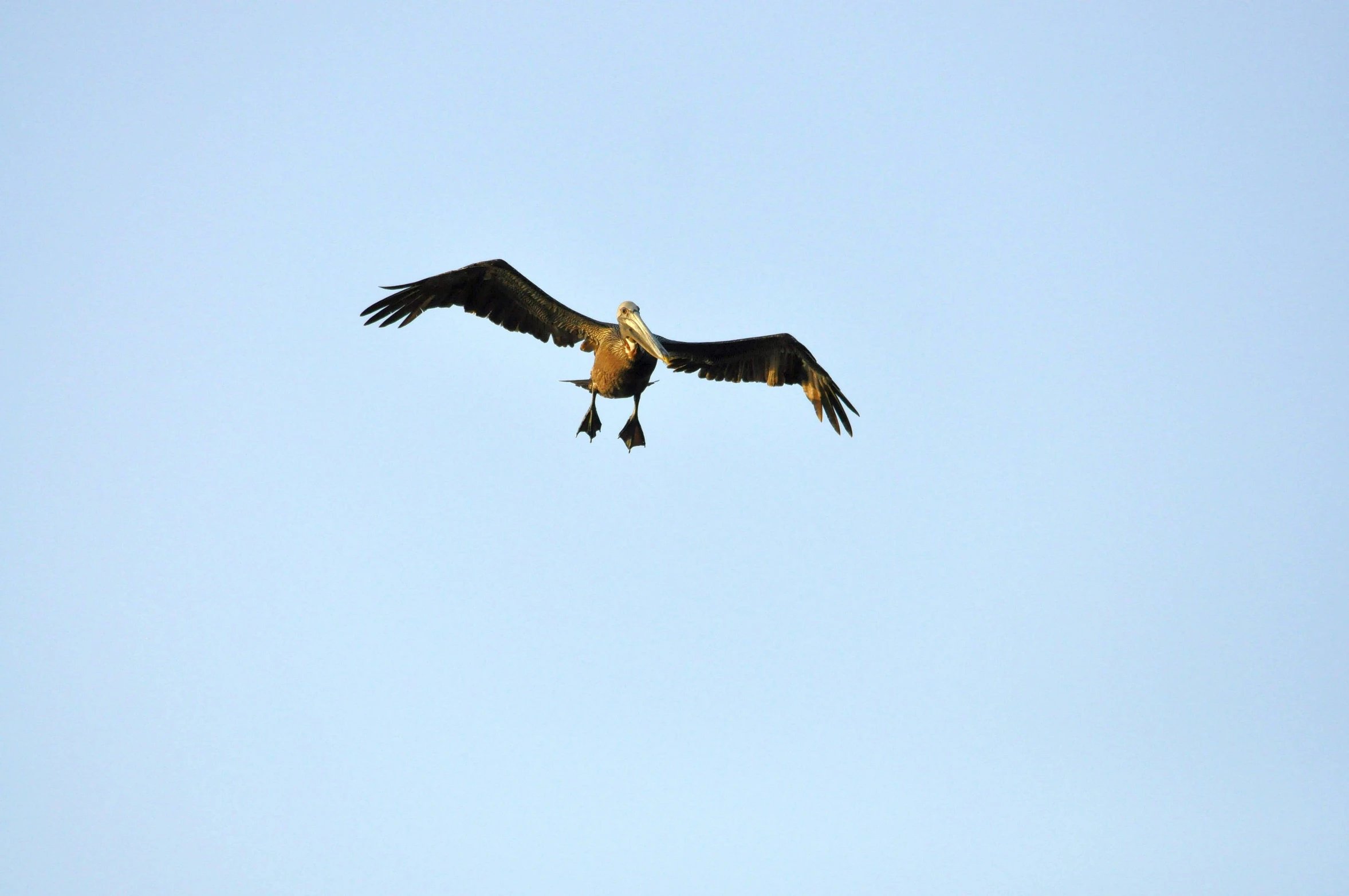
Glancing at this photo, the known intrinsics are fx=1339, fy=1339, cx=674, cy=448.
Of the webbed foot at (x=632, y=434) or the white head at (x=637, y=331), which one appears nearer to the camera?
the white head at (x=637, y=331)

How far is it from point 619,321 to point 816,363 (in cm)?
383

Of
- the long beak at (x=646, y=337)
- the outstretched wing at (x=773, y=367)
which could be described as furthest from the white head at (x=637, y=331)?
the outstretched wing at (x=773, y=367)

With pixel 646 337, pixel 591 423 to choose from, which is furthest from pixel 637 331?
pixel 591 423

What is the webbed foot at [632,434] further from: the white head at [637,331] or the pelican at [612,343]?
the white head at [637,331]

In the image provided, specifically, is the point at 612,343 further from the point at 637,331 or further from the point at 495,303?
the point at 495,303

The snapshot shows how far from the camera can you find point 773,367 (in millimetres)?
23062

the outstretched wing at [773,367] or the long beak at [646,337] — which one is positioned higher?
the outstretched wing at [773,367]

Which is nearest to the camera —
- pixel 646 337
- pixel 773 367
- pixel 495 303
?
pixel 646 337

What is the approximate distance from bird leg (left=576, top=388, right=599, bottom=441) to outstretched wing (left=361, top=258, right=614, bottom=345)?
3.65 feet

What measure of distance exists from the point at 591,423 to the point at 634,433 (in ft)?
2.43

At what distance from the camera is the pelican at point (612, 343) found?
21.0 metres

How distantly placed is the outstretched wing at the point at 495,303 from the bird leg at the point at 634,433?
1.47 metres

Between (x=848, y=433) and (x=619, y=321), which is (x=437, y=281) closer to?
(x=619, y=321)

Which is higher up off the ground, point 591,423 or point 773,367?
point 773,367
